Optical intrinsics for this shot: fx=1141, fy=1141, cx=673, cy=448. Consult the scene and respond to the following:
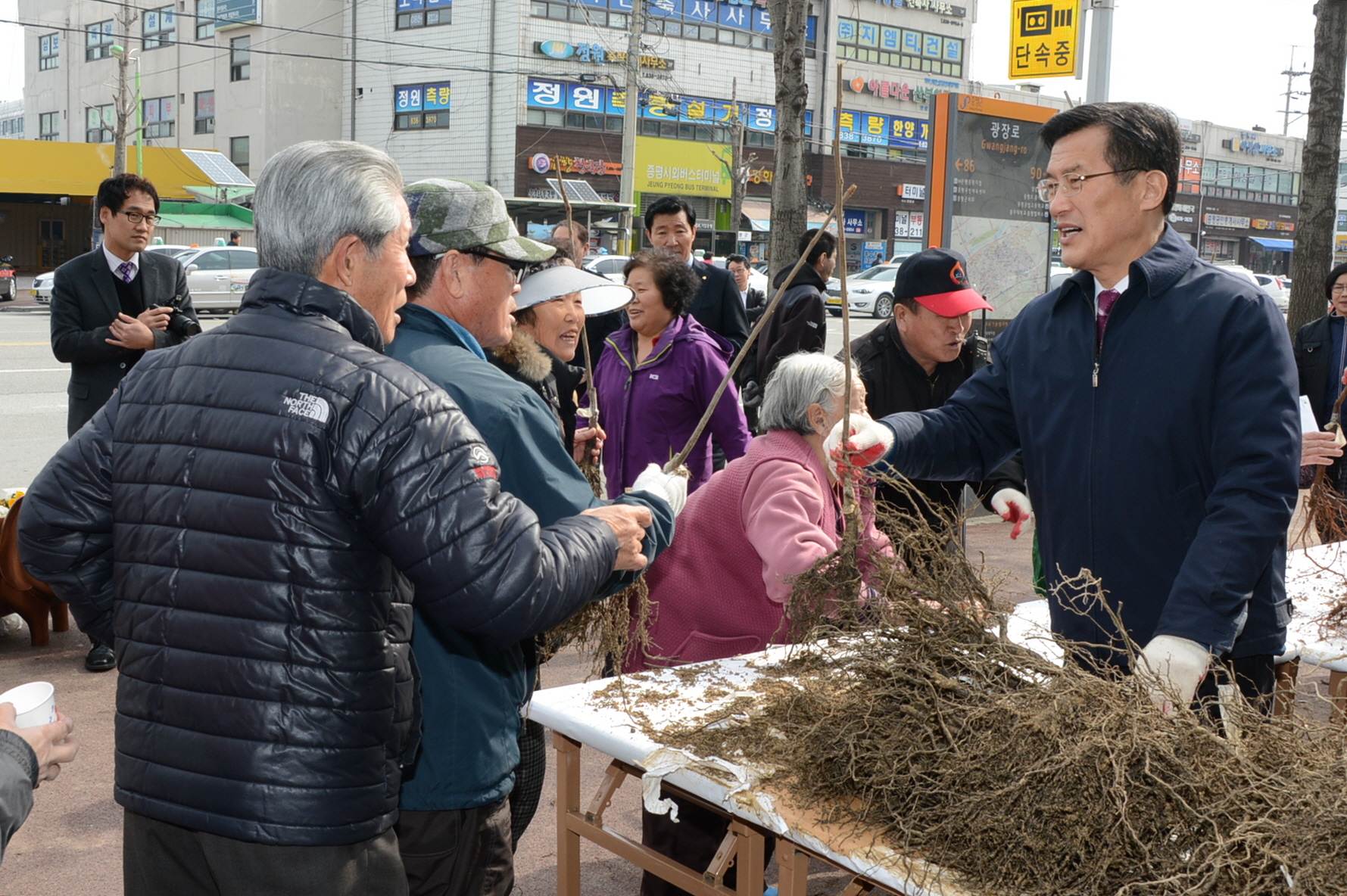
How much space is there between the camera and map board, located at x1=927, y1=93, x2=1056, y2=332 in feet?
25.3

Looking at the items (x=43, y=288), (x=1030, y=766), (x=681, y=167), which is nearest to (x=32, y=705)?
(x=1030, y=766)

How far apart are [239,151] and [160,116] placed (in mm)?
6385

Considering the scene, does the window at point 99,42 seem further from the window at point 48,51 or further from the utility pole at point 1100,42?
the utility pole at point 1100,42

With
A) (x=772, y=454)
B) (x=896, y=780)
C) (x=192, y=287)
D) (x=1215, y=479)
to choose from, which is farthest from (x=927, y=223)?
(x=192, y=287)

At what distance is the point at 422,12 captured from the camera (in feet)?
119

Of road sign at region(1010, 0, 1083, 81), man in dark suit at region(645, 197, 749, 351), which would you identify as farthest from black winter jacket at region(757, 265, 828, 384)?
road sign at region(1010, 0, 1083, 81)

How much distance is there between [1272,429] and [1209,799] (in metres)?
0.77

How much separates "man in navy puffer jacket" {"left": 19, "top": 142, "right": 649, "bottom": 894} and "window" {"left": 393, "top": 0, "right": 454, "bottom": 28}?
37.1 meters

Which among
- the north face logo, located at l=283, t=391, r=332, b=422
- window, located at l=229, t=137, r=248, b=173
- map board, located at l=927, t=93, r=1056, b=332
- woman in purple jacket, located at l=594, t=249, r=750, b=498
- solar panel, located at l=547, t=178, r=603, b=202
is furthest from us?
window, located at l=229, t=137, r=248, b=173

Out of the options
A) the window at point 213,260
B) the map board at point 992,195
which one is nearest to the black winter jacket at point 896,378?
the map board at point 992,195

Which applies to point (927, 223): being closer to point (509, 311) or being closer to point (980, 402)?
point (980, 402)

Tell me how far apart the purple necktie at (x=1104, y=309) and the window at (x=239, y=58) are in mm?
41875

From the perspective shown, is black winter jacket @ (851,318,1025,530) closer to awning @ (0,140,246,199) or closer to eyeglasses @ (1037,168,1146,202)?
eyeglasses @ (1037,168,1146,202)

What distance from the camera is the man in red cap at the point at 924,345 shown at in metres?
3.91
